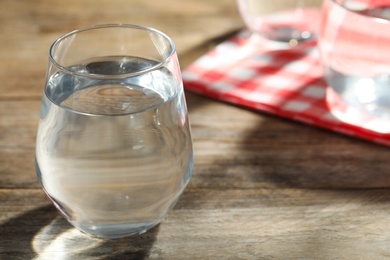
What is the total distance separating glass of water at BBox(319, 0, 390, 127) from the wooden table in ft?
0.14

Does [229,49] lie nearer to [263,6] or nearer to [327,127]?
[263,6]

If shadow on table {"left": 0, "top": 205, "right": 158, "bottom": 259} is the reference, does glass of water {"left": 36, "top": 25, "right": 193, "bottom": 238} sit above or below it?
above

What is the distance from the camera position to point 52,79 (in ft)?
1.48

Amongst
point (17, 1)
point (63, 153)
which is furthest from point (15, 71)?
point (63, 153)

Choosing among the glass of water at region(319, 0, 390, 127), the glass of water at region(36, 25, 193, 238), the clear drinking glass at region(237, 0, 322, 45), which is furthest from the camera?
the clear drinking glass at region(237, 0, 322, 45)

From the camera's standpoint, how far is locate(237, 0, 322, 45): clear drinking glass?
809 millimetres

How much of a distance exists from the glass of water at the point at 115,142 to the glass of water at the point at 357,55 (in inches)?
8.1

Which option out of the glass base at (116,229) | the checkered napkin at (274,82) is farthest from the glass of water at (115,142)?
the checkered napkin at (274,82)

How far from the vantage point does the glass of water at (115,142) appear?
1.40 ft

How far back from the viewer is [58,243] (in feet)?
1.60

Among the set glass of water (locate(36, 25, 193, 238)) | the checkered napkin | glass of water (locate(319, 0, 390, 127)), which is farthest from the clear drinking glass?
glass of water (locate(36, 25, 193, 238))

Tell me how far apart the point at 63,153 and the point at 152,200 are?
64 millimetres

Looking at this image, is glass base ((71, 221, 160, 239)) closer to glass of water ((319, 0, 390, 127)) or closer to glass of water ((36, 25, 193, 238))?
glass of water ((36, 25, 193, 238))

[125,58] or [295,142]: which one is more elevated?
[125,58]
